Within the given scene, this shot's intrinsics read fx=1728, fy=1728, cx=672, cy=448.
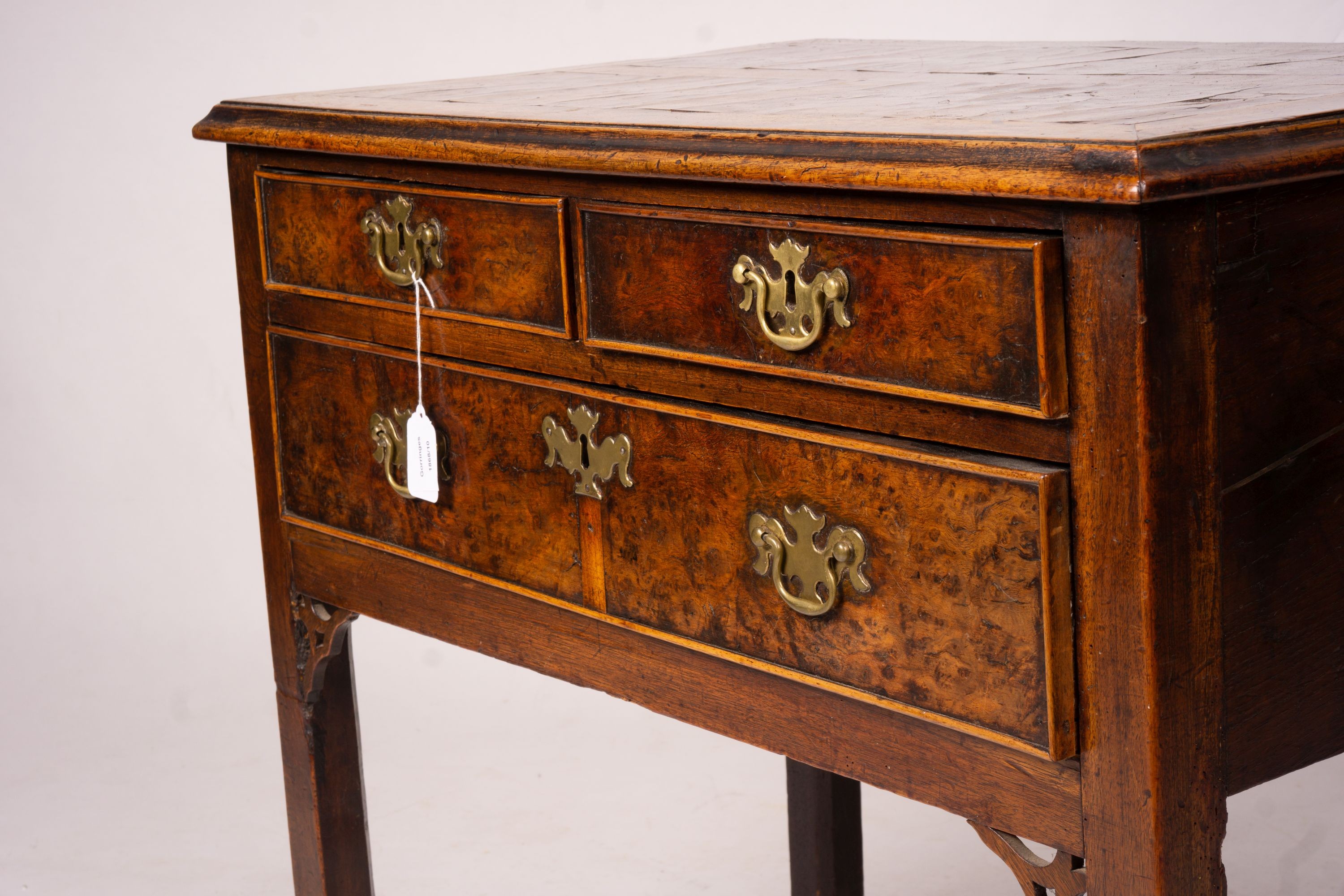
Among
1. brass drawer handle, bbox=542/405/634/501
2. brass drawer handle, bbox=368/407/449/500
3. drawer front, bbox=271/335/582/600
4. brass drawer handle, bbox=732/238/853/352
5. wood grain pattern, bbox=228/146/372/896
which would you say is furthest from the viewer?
wood grain pattern, bbox=228/146/372/896

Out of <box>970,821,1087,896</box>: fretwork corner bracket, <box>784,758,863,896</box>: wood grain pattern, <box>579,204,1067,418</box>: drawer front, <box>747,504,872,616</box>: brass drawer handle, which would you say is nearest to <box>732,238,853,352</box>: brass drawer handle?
<box>579,204,1067,418</box>: drawer front

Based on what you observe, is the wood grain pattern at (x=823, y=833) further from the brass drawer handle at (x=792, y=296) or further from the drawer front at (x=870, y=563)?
the brass drawer handle at (x=792, y=296)

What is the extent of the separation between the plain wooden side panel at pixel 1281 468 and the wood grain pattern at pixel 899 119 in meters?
0.07

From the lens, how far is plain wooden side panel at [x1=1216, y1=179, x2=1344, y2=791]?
1.18 m

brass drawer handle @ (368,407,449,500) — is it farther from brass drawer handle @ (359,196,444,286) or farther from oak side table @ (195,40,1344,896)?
brass drawer handle @ (359,196,444,286)

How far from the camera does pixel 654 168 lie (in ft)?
4.61

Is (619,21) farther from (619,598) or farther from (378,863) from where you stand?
(619,598)

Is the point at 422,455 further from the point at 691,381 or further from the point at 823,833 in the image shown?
the point at 823,833

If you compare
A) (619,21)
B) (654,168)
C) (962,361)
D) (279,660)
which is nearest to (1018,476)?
(962,361)

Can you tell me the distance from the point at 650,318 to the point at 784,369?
17 cm

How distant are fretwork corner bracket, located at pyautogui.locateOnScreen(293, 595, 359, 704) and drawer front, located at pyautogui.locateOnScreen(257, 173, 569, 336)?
389 mm

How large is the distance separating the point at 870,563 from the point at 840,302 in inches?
8.2

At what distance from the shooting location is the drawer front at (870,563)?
4.08ft

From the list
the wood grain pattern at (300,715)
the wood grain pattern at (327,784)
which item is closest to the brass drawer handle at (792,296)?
the wood grain pattern at (300,715)
